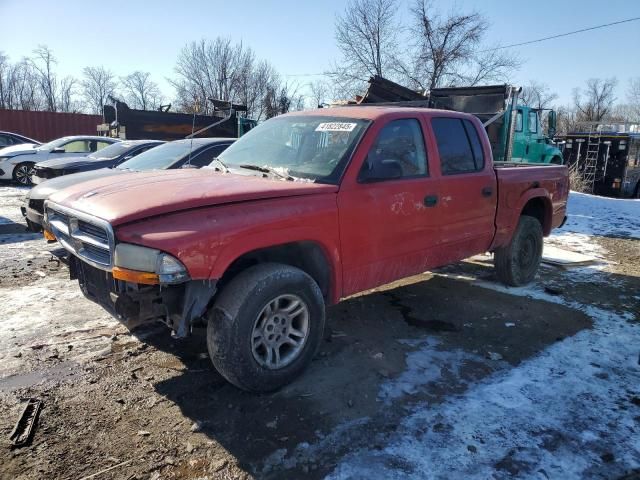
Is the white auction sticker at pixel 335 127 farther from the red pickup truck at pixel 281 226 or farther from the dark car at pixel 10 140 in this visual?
the dark car at pixel 10 140

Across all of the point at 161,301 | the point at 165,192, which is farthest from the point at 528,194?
the point at 161,301

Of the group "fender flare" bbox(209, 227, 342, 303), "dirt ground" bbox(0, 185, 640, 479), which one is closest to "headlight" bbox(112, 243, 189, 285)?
"fender flare" bbox(209, 227, 342, 303)

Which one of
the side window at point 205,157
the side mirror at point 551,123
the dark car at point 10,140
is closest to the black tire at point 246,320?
the side window at point 205,157

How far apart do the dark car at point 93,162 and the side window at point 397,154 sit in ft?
19.7

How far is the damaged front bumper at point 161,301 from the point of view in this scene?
111 inches

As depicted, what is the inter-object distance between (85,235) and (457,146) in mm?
3375

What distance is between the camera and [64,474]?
244 cm

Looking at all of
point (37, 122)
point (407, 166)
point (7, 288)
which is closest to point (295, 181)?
point (407, 166)

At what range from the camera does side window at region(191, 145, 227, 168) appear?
678 centimetres

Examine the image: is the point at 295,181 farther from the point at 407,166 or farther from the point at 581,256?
the point at 581,256

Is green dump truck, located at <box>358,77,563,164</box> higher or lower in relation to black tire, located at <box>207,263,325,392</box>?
higher

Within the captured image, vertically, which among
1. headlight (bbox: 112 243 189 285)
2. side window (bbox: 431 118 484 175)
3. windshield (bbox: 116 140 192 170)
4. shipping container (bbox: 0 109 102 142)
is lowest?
headlight (bbox: 112 243 189 285)

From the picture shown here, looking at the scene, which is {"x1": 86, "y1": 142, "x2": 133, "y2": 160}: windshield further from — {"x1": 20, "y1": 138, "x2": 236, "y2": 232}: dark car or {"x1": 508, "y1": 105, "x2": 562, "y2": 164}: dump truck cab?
{"x1": 508, "y1": 105, "x2": 562, "y2": 164}: dump truck cab

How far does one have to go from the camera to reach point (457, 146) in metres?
4.61
